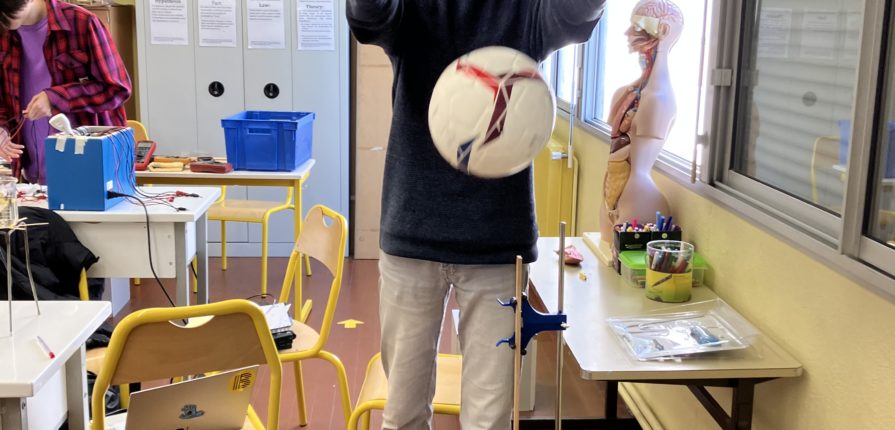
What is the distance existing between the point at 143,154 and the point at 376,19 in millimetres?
2841

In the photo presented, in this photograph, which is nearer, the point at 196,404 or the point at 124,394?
the point at 196,404

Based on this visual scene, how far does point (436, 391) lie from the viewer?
2.17 m

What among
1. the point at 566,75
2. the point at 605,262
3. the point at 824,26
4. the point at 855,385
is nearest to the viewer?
the point at 855,385

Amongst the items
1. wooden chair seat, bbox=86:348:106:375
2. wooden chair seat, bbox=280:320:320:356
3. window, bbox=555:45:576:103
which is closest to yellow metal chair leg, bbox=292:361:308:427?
wooden chair seat, bbox=280:320:320:356

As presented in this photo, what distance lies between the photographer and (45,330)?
170 cm

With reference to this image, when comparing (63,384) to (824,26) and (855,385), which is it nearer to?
(855,385)

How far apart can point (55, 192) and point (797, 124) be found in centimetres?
219

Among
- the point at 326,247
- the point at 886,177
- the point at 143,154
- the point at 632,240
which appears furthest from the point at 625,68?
the point at 143,154

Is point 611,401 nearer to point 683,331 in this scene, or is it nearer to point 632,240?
point 632,240

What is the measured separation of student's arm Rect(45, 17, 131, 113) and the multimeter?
1.97ft

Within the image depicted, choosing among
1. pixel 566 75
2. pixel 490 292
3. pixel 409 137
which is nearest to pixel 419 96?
pixel 409 137

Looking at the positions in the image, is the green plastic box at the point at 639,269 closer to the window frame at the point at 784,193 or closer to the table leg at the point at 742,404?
the window frame at the point at 784,193

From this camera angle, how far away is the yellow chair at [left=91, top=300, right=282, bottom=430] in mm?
1728

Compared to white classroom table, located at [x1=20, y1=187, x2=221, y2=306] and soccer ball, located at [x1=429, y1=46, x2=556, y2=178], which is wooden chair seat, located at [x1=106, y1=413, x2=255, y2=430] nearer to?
white classroom table, located at [x1=20, y1=187, x2=221, y2=306]
